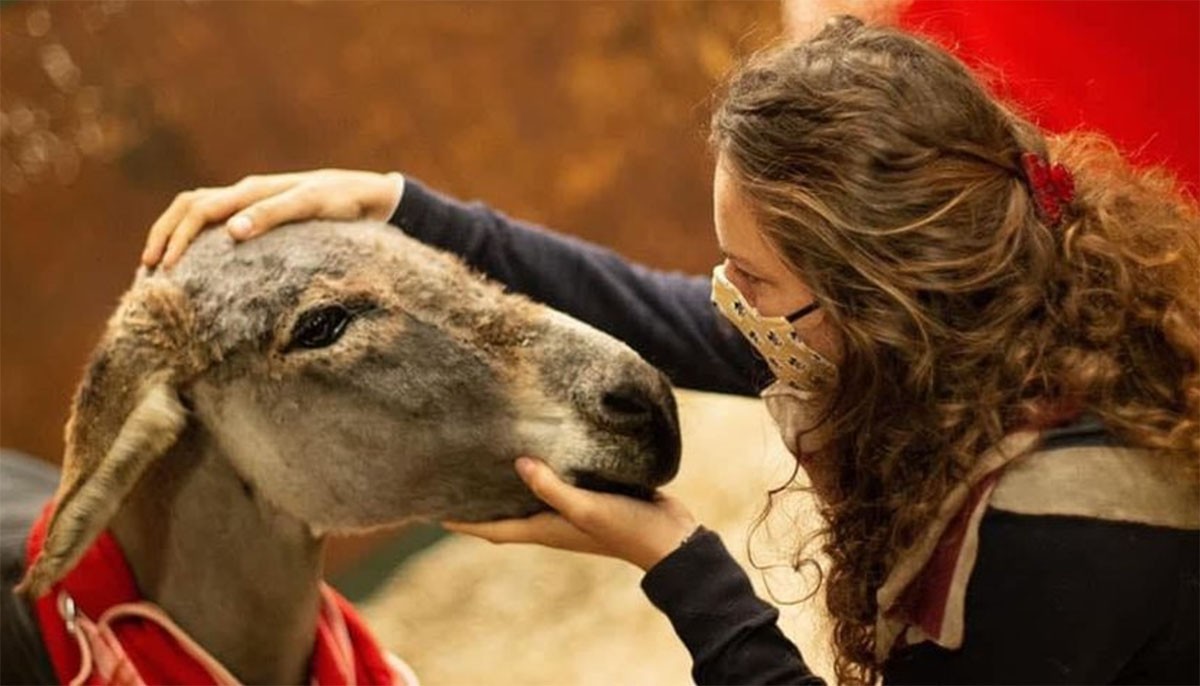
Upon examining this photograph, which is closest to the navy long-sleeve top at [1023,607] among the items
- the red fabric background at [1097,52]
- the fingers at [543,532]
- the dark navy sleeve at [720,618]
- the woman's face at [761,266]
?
the dark navy sleeve at [720,618]

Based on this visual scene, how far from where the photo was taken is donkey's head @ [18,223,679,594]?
1435mm

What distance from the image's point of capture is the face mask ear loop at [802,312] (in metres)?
1.25

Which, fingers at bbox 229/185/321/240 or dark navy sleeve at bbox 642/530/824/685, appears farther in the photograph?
fingers at bbox 229/185/321/240

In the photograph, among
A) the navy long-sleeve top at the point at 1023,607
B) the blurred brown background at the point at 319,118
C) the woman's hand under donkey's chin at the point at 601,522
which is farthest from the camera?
the blurred brown background at the point at 319,118

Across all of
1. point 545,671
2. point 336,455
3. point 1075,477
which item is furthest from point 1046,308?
point 545,671

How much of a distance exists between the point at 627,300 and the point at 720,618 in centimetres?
55

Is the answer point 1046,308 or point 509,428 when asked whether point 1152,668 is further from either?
point 509,428

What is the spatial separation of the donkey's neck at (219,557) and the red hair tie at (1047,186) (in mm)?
798

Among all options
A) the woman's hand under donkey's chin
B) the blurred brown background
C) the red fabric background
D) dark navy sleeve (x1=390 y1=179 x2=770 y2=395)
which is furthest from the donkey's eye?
the red fabric background

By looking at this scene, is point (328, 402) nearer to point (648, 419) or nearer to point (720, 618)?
point (648, 419)

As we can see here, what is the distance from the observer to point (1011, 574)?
1146 millimetres

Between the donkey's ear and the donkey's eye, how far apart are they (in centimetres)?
10

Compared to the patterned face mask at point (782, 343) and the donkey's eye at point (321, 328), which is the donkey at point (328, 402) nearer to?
the donkey's eye at point (321, 328)

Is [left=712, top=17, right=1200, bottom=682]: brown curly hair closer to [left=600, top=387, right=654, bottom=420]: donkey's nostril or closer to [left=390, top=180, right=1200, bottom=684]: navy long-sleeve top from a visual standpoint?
[left=390, top=180, right=1200, bottom=684]: navy long-sleeve top
